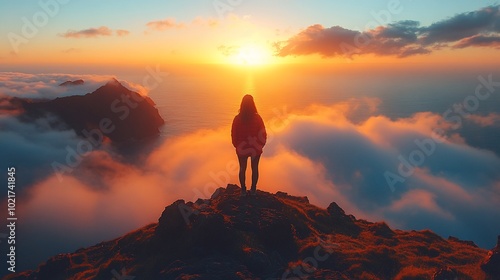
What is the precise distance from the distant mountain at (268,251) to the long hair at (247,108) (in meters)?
4.47

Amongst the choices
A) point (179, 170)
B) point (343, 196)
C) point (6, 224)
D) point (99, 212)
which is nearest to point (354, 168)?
point (343, 196)

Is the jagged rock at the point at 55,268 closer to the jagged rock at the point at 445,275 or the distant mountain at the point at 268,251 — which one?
the distant mountain at the point at 268,251

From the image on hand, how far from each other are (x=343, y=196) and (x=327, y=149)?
5294 centimetres

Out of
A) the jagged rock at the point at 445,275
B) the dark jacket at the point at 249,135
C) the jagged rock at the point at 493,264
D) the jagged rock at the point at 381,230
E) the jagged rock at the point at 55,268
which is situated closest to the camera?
the jagged rock at the point at 445,275

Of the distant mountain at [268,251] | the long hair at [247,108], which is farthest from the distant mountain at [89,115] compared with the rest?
the long hair at [247,108]

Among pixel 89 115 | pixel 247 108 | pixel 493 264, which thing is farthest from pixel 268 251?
pixel 89 115

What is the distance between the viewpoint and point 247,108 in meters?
14.3

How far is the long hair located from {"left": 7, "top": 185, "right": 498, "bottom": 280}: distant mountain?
4.47 metres

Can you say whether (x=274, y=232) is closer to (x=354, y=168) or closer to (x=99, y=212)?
(x=99, y=212)

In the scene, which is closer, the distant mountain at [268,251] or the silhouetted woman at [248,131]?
the distant mountain at [268,251]

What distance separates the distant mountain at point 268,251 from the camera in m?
11.7

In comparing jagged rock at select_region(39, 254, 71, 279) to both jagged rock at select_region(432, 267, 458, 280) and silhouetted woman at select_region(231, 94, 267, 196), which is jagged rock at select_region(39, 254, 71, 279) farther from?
jagged rock at select_region(432, 267, 458, 280)

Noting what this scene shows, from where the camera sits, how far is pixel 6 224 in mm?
91938

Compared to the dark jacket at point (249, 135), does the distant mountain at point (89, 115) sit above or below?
above
